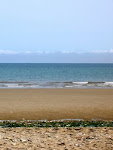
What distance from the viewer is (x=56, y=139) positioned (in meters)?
6.59

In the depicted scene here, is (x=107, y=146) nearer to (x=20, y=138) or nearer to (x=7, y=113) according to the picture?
(x=20, y=138)

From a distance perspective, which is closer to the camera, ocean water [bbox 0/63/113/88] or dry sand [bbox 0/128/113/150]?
dry sand [bbox 0/128/113/150]

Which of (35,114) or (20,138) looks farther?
(35,114)

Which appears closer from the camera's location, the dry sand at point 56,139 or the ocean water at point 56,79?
the dry sand at point 56,139

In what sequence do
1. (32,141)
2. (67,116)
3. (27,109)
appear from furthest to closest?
1. (27,109)
2. (67,116)
3. (32,141)

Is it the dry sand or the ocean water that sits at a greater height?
the dry sand

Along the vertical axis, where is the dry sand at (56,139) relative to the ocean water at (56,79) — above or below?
above

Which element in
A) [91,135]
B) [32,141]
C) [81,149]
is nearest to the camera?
[81,149]

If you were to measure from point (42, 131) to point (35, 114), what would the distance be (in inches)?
198

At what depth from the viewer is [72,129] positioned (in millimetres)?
7719

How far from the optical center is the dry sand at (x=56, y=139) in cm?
597

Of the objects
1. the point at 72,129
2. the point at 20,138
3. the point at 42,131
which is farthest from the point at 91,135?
the point at 20,138

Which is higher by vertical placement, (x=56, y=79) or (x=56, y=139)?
(x=56, y=139)

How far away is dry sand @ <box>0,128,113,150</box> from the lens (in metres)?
5.97
